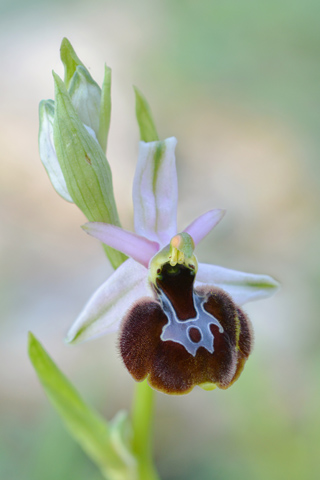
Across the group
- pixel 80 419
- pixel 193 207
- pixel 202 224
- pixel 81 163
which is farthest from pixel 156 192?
pixel 193 207

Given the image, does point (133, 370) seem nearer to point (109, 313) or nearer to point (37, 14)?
point (109, 313)

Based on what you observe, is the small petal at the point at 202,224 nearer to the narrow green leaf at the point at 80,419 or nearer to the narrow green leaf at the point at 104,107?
the narrow green leaf at the point at 104,107

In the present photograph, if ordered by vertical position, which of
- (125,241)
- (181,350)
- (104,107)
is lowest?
(181,350)

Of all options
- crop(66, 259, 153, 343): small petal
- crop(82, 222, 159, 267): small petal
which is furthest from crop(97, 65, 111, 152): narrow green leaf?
crop(66, 259, 153, 343): small petal

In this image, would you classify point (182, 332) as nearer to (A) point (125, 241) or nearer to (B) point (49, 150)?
(A) point (125, 241)

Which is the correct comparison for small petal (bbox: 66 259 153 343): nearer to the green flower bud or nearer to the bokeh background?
the green flower bud

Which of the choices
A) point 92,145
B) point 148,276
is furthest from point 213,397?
point 92,145

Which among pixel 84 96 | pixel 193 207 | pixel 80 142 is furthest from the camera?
pixel 193 207
